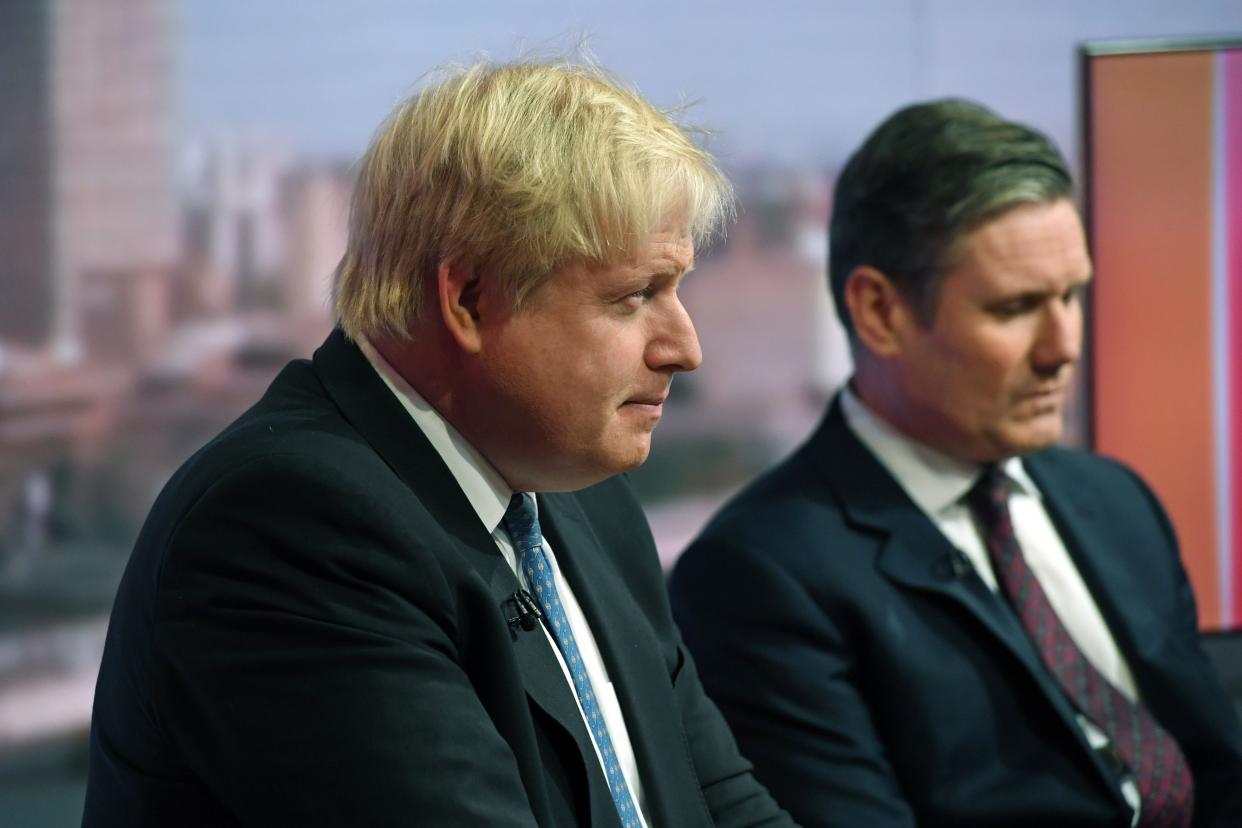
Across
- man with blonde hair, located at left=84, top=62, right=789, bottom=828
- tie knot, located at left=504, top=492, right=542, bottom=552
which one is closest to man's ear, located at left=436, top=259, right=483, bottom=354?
man with blonde hair, located at left=84, top=62, right=789, bottom=828

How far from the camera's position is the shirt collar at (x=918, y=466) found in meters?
2.34

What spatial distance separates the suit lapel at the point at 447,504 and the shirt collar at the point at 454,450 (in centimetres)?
2

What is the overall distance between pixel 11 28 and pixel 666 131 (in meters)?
1.82

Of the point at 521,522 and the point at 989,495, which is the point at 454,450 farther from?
the point at 989,495

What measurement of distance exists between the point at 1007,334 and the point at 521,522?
3.24ft

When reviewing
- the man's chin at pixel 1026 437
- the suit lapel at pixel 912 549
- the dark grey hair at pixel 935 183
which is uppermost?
the dark grey hair at pixel 935 183

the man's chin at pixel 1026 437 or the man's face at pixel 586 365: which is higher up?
the man's face at pixel 586 365

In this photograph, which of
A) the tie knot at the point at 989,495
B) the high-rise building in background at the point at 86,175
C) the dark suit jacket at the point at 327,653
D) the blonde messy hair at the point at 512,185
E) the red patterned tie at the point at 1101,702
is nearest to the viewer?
the dark suit jacket at the point at 327,653

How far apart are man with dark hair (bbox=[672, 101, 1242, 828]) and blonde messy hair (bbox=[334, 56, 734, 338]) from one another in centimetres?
81

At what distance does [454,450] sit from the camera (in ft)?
5.12

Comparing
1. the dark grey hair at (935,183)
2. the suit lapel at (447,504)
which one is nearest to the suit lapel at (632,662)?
the suit lapel at (447,504)

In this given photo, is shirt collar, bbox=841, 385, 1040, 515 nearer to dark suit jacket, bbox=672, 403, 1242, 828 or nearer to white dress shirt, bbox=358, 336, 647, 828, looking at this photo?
dark suit jacket, bbox=672, 403, 1242, 828

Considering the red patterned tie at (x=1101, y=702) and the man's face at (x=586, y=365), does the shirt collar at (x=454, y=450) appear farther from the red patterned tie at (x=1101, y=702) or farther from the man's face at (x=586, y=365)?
the red patterned tie at (x=1101, y=702)

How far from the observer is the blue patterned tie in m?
1.60
